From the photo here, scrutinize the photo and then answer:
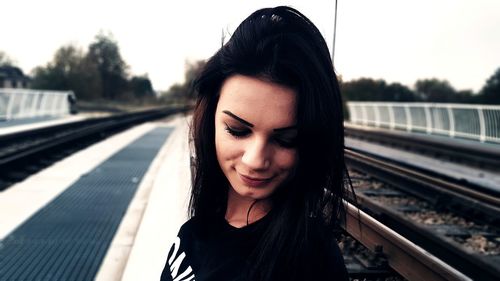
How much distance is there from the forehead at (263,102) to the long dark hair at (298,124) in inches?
0.7

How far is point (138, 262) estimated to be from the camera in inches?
A: 125

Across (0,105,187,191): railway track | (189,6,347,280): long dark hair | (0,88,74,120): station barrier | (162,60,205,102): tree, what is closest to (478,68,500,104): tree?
(0,105,187,191): railway track

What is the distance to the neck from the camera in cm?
138

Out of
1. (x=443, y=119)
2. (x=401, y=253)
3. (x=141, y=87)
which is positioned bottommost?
(x=401, y=253)

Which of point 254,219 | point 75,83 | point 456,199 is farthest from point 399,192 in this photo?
point 75,83

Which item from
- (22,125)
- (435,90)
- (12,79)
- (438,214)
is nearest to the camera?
(438,214)

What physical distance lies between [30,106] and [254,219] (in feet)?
68.8

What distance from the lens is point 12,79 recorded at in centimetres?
7531

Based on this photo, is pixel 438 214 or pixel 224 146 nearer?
pixel 224 146

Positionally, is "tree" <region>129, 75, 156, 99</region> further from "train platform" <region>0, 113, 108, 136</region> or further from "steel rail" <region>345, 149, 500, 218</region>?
"steel rail" <region>345, 149, 500, 218</region>

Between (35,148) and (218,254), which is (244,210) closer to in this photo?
(218,254)

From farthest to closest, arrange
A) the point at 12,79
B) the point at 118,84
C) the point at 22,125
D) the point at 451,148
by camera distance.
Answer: the point at 118,84
the point at 12,79
the point at 22,125
the point at 451,148

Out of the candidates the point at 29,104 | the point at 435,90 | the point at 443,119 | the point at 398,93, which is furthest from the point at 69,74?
the point at 443,119

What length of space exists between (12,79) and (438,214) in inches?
3208
